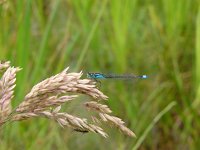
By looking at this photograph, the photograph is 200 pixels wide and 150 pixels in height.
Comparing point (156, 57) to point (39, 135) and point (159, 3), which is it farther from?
point (39, 135)

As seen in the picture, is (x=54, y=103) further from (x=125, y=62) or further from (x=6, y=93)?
(x=125, y=62)

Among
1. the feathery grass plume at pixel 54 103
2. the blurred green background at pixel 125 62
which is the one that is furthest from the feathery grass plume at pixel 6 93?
the blurred green background at pixel 125 62

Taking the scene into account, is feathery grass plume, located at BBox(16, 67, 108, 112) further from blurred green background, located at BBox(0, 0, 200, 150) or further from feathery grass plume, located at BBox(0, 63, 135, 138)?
blurred green background, located at BBox(0, 0, 200, 150)

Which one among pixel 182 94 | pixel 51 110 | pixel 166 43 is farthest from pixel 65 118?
pixel 166 43

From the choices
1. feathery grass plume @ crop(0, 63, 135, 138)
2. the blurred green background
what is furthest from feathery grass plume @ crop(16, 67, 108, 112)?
the blurred green background

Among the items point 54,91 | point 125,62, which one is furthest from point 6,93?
point 125,62

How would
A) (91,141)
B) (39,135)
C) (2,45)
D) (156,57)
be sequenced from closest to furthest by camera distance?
(39,135), (2,45), (91,141), (156,57)
